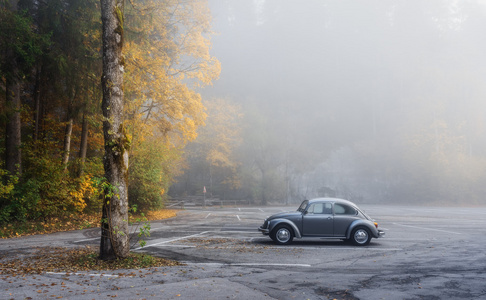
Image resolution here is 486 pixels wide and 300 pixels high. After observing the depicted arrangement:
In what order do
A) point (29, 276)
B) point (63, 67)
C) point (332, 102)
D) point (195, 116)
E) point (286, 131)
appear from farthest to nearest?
1. point (332, 102)
2. point (286, 131)
3. point (195, 116)
4. point (63, 67)
5. point (29, 276)

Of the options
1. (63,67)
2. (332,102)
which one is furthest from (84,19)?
(332,102)

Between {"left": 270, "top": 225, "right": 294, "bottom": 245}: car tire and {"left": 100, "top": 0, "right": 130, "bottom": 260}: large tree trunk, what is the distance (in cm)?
513

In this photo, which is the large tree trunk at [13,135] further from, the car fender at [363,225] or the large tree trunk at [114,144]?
the car fender at [363,225]

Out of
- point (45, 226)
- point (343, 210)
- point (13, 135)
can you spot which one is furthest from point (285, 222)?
point (13, 135)

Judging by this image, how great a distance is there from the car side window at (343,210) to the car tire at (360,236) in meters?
0.58

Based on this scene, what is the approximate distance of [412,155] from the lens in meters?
51.1

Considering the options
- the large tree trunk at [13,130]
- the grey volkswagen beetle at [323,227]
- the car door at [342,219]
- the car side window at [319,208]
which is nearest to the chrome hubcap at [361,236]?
the grey volkswagen beetle at [323,227]

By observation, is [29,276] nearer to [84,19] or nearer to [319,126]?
[84,19]

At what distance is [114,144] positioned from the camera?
777cm

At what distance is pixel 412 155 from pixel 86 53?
4879cm

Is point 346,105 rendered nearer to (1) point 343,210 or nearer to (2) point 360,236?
(1) point 343,210

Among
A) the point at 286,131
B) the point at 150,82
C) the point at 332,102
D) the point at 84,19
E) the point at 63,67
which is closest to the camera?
the point at 63,67

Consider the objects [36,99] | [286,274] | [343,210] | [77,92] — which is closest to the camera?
[286,274]

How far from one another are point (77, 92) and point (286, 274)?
13544mm
